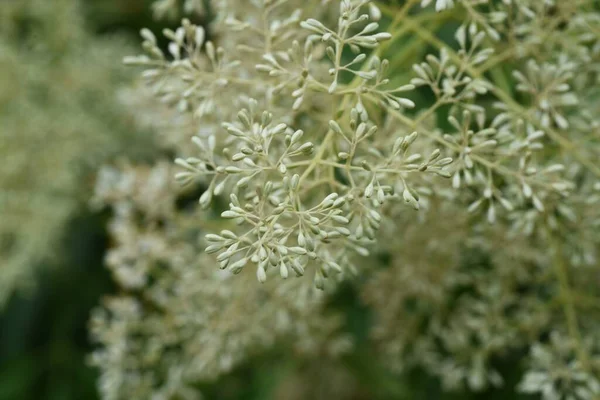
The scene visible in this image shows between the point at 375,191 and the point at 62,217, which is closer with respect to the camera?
the point at 375,191

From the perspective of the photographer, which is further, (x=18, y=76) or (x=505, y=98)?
(x=18, y=76)

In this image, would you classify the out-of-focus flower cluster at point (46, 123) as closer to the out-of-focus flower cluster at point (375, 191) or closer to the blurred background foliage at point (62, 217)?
the blurred background foliage at point (62, 217)

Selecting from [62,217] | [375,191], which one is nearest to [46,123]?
[62,217]

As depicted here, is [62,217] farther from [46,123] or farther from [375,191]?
[375,191]

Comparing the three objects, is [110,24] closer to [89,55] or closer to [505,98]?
[89,55]

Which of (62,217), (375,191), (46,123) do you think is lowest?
(62,217)

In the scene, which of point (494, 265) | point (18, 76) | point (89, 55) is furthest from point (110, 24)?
point (494, 265)
